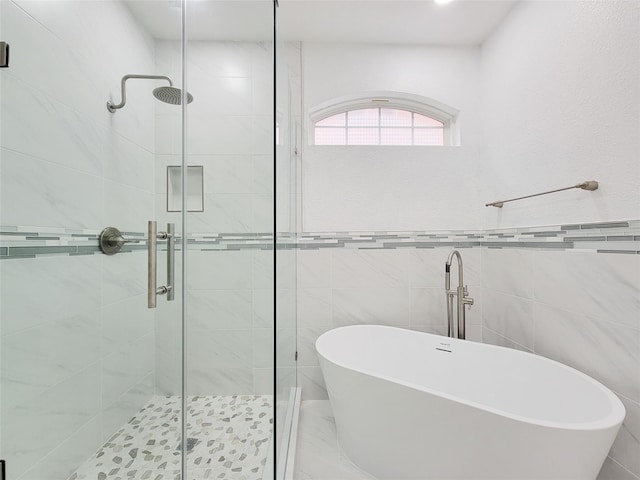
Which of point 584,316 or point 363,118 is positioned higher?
point 363,118

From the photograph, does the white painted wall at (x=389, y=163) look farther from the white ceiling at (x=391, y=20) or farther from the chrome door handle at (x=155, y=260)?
the chrome door handle at (x=155, y=260)

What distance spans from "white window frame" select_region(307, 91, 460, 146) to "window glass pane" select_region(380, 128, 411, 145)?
7.1 inches

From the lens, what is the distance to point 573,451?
1033 millimetres

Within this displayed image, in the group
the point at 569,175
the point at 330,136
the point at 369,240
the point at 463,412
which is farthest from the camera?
the point at 330,136

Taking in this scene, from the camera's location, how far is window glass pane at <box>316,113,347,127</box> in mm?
2436

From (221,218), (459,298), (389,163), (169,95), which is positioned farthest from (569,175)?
(169,95)

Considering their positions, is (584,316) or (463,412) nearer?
(463,412)

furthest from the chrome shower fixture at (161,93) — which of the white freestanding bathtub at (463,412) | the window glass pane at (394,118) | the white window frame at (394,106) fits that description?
the window glass pane at (394,118)

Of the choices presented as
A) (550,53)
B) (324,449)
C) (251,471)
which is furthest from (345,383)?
(550,53)

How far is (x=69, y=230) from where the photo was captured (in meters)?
0.79

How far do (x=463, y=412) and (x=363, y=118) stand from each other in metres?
2.10

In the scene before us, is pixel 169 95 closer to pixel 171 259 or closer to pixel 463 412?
pixel 171 259

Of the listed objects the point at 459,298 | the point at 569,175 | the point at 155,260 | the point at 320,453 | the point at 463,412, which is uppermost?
the point at 569,175

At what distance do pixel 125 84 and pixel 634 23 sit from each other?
6.38 ft
